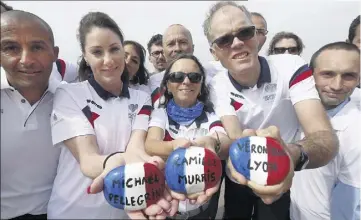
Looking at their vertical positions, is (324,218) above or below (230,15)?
below

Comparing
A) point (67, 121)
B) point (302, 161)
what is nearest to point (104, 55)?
point (67, 121)

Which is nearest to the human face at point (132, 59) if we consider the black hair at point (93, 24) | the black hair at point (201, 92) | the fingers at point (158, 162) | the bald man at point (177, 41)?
the bald man at point (177, 41)

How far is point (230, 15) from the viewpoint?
2463 mm

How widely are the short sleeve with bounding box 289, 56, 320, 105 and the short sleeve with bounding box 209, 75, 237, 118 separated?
53 cm

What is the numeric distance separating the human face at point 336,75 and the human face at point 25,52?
234 centimetres

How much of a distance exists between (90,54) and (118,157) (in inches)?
32.3

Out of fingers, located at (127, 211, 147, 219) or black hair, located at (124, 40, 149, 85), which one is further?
black hair, located at (124, 40, 149, 85)

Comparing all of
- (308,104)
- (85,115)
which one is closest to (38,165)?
(85,115)

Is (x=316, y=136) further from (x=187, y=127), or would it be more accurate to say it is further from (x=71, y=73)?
(x=71, y=73)

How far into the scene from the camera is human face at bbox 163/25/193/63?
363 cm

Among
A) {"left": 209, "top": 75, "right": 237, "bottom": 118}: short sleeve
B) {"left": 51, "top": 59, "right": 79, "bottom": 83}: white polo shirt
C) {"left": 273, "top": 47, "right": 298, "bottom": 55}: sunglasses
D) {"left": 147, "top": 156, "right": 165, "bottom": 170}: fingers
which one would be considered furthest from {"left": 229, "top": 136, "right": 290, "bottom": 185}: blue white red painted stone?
{"left": 273, "top": 47, "right": 298, "bottom": 55}: sunglasses

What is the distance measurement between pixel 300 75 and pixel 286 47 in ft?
7.86

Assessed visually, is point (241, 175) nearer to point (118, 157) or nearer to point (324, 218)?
point (118, 157)

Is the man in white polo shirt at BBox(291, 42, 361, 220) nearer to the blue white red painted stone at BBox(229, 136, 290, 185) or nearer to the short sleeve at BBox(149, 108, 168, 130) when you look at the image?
the blue white red painted stone at BBox(229, 136, 290, 185)
